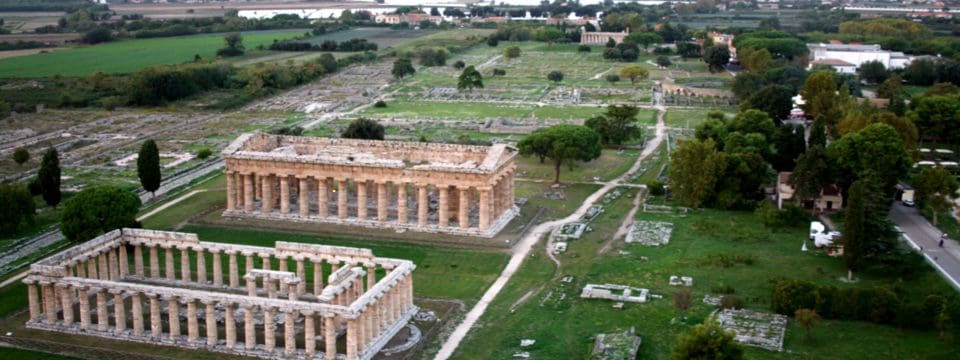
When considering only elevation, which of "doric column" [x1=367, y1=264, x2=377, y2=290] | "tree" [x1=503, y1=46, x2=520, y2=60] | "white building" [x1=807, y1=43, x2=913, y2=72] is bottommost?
"doric column" [x1=367, y1=264, x2=377, y2=290]

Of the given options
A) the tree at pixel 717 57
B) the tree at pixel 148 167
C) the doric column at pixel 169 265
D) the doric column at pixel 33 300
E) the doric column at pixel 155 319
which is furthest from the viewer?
the tree at pixel 717 57

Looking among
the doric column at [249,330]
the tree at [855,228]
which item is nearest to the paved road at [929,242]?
the tree at [855,228]

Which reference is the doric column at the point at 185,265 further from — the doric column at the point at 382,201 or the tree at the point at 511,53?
the tree at the point at 511,53

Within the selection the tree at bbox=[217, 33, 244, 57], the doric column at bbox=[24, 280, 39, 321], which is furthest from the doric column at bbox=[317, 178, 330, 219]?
the tree at bbox=[217, 33, 244, 57]

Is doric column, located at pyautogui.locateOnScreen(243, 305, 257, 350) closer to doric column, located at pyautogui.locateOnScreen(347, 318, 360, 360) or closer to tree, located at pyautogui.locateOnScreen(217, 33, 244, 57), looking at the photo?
doric column, located at pyautogui.locateOnScreen(347, 318, 360, 360)

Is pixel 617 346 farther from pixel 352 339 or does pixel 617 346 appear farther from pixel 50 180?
pixel 50 180
